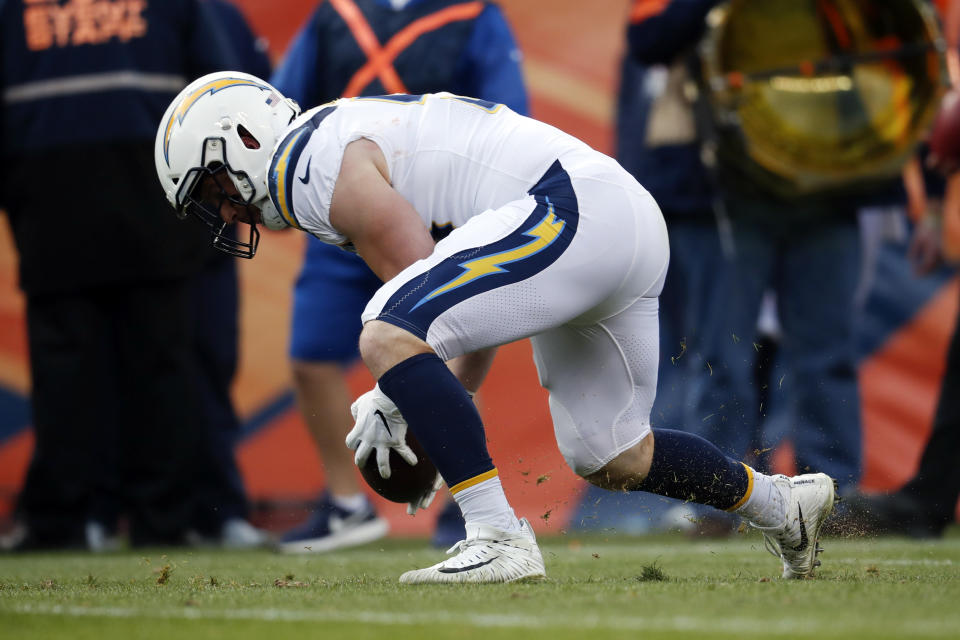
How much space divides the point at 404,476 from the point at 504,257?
0.64 m

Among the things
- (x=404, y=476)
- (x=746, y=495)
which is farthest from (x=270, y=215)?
(x=746, y=495)

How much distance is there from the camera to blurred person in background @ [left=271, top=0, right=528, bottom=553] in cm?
550

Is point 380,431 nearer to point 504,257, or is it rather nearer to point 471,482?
point 471,482

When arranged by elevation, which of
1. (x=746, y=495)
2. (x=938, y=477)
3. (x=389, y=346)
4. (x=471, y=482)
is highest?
(x=389, y=346)

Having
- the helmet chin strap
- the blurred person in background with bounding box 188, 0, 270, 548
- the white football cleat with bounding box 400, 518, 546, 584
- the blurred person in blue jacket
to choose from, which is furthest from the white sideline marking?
the blurred person in background with bounding box 188, 0, 270, 548

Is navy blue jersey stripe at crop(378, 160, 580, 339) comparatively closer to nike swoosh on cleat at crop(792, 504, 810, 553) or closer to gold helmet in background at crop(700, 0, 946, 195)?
nike swoosh on cleat at crop(792, 504, 810, 553)

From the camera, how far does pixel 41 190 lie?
19.6 ft

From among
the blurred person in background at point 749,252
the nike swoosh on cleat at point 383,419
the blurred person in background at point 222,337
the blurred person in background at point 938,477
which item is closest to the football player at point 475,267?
the nike swoosh on cleat at point 383,419

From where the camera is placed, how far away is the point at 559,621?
273 centimetres

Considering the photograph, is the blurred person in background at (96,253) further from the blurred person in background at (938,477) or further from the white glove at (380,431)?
the blurred person in background at (938,477)

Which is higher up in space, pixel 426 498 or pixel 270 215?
pixel 270 215

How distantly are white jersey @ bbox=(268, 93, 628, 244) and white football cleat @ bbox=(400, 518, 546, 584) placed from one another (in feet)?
2.61

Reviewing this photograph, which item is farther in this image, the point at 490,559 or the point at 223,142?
the point at 223,142

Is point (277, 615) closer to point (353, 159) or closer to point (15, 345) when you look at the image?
point (353, 159)
